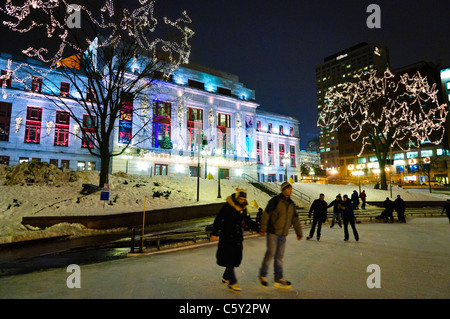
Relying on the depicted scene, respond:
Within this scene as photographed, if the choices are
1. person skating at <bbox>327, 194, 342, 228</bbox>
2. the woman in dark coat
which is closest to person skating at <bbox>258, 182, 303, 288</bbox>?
the woman in dark coat

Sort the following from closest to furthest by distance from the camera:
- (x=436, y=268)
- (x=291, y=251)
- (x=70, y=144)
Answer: (x=436, y=268) < (x=291, y=251) < (x=70, y=144)

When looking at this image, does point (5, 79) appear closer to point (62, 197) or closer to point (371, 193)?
point (62, 197)

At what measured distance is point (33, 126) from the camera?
110 ft

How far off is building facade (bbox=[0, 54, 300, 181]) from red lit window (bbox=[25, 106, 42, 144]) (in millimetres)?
102

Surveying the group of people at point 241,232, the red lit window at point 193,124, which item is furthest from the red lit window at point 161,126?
the group of people at point 241,232

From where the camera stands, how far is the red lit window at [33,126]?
3328 centimetres

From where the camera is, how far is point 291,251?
798 cm

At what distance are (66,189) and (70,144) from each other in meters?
19.0

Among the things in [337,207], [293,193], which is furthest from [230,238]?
[293,193]

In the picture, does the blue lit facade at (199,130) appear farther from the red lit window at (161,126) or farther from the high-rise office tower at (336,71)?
the high-rise office tower at (336,71)

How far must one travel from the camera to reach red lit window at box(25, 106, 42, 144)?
33281mm

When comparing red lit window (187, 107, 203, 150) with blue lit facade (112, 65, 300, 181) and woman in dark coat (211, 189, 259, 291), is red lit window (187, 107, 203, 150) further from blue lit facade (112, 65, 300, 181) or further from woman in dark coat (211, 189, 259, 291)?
woman in dark coat (211, 189, 259, 291)
